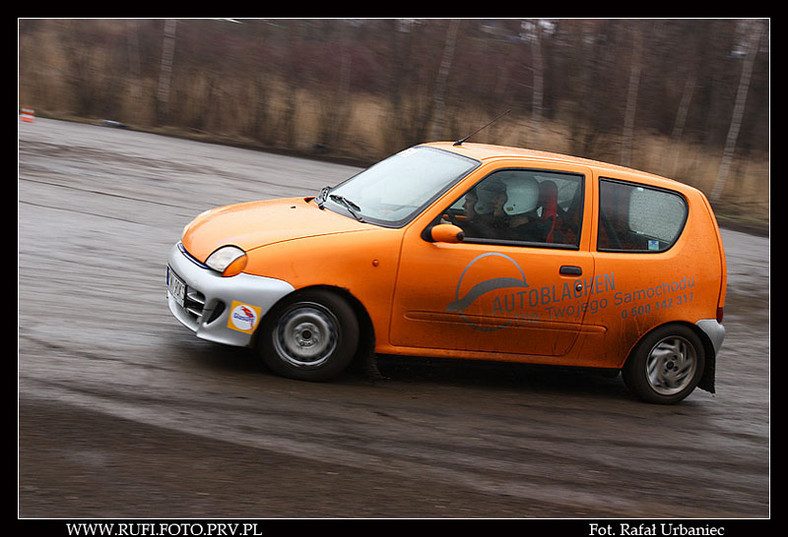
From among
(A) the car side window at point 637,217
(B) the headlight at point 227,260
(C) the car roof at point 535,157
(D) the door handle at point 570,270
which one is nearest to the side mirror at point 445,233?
(C) the car roof at point 535,157

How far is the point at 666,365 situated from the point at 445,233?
2234 mm

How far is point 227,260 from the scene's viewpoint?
21.4 feet

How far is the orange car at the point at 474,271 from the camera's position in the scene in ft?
21.4

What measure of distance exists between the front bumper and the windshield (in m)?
0.99

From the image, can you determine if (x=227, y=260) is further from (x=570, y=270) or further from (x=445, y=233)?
(x=570, y=270)

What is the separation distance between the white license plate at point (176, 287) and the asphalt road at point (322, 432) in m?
0.43

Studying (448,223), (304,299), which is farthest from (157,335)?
(448,223)

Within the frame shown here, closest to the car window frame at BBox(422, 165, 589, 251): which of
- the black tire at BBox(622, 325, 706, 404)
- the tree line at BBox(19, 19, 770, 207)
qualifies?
the black tire at BBox(622, 325, 706, 404)

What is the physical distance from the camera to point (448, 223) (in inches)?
269

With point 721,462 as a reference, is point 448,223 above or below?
above

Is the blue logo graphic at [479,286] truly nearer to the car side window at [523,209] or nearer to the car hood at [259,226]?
the car side window at [523,209]

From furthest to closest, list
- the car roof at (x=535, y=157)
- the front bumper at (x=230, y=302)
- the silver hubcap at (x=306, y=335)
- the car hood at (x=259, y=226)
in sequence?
the car roof at (x=535, y=157)
the car hood at (x=259, y=226)
the silver hubcap at (x=306, y=335)
the front bumper at (x=230, y=302)

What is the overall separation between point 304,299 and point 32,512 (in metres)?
2.59

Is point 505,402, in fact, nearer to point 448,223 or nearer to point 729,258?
point 448,223
